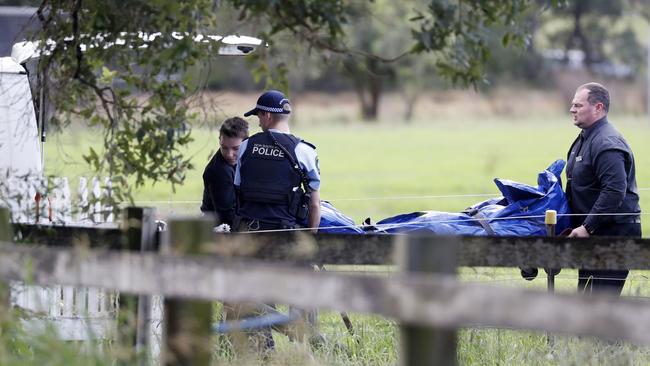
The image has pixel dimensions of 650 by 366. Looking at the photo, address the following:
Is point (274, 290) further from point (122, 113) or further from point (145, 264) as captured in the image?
point (122, 113)

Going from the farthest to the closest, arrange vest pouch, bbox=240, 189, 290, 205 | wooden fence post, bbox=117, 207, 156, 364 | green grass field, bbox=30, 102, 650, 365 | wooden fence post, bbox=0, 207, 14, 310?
vest pouch, bbox=240, 189, 290, 205 → green grass field, bbox=30, 102, 650, 365 → wooden fence post, bbox=117, 207, 156, 364 → wooden fence post, bbox=0, 207, 14, 310

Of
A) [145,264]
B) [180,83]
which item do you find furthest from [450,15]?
[145,264]

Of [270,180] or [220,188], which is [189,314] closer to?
[270,180]

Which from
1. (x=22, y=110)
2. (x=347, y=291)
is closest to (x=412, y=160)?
(x=22, y=110)

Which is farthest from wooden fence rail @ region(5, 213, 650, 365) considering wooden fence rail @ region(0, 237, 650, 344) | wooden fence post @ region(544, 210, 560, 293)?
wooden fence post @ region(544, 210, 560, 293)

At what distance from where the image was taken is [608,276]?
768 centimetres

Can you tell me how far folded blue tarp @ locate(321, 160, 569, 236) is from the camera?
24.6 feet

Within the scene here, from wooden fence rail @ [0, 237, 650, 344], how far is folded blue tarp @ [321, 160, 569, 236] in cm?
364

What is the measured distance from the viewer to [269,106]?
7.36m

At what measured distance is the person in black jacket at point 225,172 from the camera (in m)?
7.77

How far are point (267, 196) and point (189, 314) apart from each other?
3350 millimetres

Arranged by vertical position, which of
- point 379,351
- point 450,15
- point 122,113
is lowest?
point 379,351

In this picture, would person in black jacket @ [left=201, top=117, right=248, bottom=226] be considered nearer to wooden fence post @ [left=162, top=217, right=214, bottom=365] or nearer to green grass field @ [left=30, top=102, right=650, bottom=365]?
green grass field @ [left=30, top=102, right=650, bottom=365]

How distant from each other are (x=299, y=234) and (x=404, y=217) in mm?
2914
